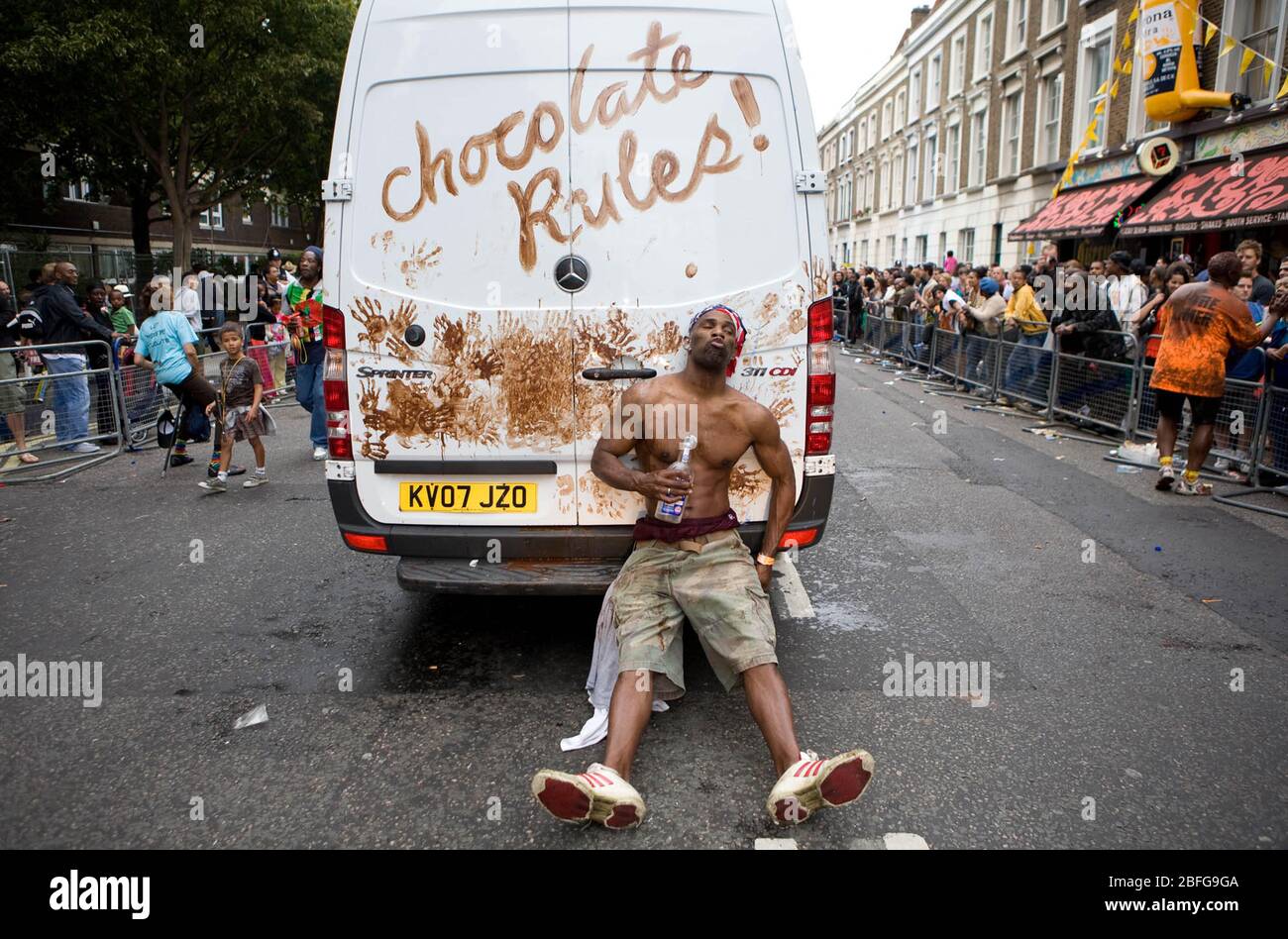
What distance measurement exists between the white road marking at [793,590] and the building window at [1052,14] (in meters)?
23.6

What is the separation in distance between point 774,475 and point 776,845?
1.49 m

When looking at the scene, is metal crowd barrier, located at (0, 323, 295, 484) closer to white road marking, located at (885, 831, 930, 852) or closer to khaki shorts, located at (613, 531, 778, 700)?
khaki shorts, located at (613, 531, 778, 700)

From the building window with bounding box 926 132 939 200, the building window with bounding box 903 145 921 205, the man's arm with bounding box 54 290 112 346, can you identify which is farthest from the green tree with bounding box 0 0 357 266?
the building window with bounding box 903 145 921 205

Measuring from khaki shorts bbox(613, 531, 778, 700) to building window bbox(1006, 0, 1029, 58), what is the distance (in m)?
27.5

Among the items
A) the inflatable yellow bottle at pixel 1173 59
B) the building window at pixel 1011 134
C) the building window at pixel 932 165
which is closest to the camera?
the inflatable yellow bottle at pixel 1173 59

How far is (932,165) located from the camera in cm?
3681

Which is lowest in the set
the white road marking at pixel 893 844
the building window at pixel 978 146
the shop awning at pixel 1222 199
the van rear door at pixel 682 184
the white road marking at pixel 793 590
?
the white road marking at pixel 893 844

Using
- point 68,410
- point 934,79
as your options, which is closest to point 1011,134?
point 934,79

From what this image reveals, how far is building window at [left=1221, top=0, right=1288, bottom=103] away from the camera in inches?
621

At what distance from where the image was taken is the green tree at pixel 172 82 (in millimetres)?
20438

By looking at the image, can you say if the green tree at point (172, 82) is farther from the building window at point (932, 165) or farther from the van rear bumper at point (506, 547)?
the building window at point (932, 165)

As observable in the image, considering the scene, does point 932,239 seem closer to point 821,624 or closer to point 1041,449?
point 1041,449

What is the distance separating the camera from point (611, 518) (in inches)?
163

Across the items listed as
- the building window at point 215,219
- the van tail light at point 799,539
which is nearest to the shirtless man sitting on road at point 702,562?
the van tail light at point 799,539
